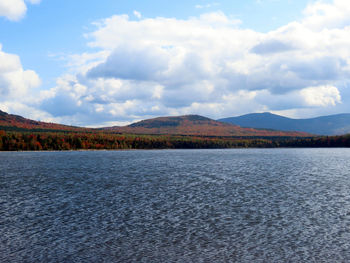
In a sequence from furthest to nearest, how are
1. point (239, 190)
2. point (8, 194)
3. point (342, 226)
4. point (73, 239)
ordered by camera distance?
point (239, 190) → point (8, 194) → point (342, 226) → point (73, 239)

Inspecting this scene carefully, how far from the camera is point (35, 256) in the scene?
22.2 m

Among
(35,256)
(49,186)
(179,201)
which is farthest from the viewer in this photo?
(49,186)

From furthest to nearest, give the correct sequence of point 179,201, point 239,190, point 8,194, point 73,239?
1. point 239,190
2. point 8,194
3. point 179,201
4. point 73,239

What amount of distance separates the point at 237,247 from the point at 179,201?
18981mm

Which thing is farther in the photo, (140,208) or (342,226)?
(140,208)

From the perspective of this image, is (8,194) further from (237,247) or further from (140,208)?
(237,247)

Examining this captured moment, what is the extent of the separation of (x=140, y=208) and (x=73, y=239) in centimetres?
1285

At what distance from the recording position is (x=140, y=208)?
38.4m

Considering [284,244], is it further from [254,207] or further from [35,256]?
[35,256]

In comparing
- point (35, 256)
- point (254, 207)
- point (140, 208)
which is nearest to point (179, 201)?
point (140, 208)

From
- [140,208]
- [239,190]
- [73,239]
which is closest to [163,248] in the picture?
[73,239]

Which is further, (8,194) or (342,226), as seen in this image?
(8,194)

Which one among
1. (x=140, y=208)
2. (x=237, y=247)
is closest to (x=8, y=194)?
(x=140, y=208)

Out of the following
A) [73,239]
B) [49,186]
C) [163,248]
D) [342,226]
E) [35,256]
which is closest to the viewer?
[35,256]
